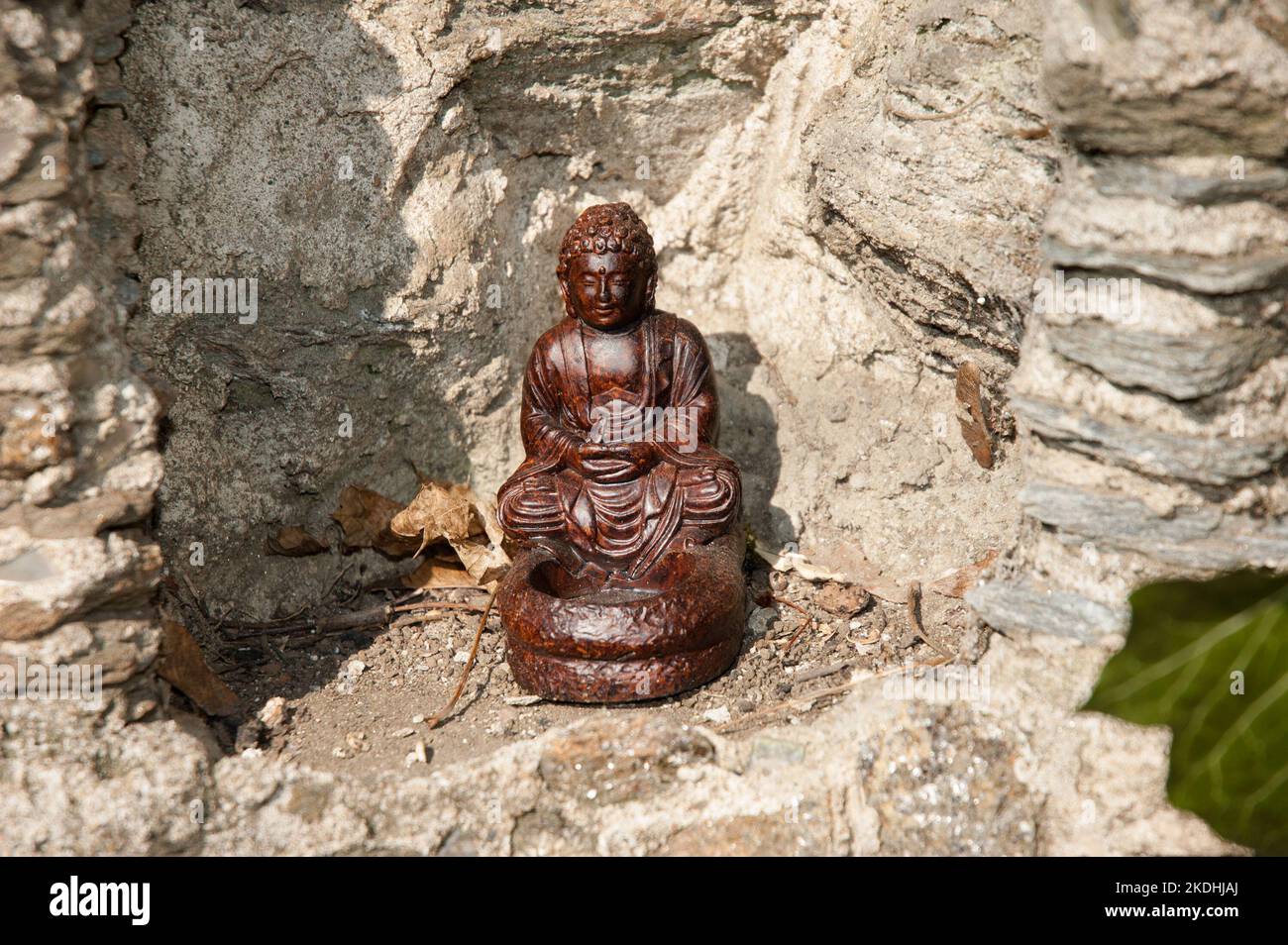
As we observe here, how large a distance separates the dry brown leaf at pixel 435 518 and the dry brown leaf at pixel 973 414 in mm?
2074

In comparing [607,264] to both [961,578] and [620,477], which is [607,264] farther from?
[961,578]

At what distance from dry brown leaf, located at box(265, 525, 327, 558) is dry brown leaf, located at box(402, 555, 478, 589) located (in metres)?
0.42

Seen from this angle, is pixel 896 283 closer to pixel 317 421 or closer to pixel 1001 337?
pixel 1001 337

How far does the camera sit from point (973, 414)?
16.7ft

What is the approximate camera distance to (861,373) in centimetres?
549

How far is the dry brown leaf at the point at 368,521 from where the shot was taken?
5.29 meters

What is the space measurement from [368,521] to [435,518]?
0.33 m

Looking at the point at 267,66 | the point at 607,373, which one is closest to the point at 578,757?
the point at 607,373

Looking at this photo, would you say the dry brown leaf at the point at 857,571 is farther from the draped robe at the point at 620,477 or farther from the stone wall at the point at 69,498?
the stone wall at the point at 69,498

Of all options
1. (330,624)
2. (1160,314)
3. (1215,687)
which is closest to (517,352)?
(330,624)

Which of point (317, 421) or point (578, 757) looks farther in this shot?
point (317, 421)

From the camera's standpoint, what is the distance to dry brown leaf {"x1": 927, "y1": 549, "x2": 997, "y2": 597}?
4.94 meters

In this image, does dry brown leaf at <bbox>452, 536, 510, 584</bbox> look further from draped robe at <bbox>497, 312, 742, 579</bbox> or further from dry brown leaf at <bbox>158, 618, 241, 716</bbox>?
dry brown leaf at <bbox>158, 618, 241, 716</bbox>

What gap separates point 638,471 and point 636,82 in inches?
66.7
